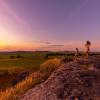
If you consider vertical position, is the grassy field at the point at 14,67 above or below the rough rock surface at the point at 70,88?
below

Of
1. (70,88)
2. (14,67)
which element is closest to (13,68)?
(14,67)

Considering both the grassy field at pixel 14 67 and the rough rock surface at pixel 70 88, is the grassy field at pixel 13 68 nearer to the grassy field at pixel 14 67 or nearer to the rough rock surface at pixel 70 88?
the grassy field at pixel 14 67

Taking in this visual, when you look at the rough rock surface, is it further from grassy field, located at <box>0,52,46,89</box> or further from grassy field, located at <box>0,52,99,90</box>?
grassy field, located at <box>0,52,46,89</box>

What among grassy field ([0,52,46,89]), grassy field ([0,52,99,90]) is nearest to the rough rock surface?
grassy field ([0,52,99,90])

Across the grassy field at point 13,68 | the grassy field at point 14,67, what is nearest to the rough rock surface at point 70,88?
the grassy field at point 14,67

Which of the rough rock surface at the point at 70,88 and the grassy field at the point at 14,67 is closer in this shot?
the rough rock surface at the point at 70,88

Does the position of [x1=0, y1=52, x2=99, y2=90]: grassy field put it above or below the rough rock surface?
below

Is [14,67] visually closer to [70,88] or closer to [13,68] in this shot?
[13,68]

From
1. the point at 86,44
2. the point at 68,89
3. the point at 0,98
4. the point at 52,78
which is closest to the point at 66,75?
the point at 52,78

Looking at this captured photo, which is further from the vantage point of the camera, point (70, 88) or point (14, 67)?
point (14, 67)

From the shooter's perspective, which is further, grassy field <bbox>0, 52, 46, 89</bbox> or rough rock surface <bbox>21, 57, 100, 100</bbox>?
grassy field <bbox>0, 52, 46, 89</bbox>

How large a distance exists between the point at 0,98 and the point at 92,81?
8.38 feet

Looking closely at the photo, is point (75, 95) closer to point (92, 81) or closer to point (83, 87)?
point (83, 87)

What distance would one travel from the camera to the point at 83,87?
17.5 ft
